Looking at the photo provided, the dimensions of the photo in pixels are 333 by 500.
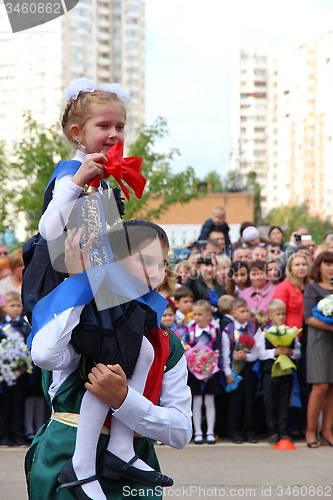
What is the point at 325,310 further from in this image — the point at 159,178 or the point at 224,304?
the point at 159,178

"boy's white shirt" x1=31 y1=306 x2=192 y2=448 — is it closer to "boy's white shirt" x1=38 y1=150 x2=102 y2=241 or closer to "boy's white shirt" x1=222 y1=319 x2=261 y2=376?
"boy's white shirt" x1=38 y1=150 x2=102 y2=241

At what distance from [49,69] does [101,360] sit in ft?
305

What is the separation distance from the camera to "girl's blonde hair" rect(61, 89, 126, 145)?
2.79m

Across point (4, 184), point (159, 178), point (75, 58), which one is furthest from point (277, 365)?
point (75, 58)

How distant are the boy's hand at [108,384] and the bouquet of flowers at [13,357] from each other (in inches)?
218

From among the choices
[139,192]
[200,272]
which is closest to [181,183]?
[200,272]

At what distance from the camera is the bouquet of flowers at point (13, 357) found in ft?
26.1

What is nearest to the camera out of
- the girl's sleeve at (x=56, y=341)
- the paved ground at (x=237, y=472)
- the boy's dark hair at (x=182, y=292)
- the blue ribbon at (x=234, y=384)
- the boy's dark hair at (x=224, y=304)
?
the girl's sleeve at (x=56, y=341)

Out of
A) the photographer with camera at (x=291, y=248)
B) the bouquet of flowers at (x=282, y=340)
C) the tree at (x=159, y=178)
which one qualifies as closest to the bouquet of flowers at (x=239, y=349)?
the bouquet of flowers at (x=282, y=340)

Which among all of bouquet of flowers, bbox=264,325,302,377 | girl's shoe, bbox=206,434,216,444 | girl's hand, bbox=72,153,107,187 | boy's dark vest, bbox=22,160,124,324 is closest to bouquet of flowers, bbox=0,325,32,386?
girl's shoe, bbox=206,434,216,444

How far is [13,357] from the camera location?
799 cm

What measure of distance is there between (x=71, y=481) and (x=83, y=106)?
1.29 metres

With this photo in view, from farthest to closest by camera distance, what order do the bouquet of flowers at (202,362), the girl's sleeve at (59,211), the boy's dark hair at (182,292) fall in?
1. the boy's dark hair at (182,292)
2. the bouquet of flowers at (202,362)
3. the girl's sleeve at (59,211)

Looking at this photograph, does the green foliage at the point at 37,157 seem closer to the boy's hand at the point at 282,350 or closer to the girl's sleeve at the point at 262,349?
the girl's sleeve at the point at 262,349
